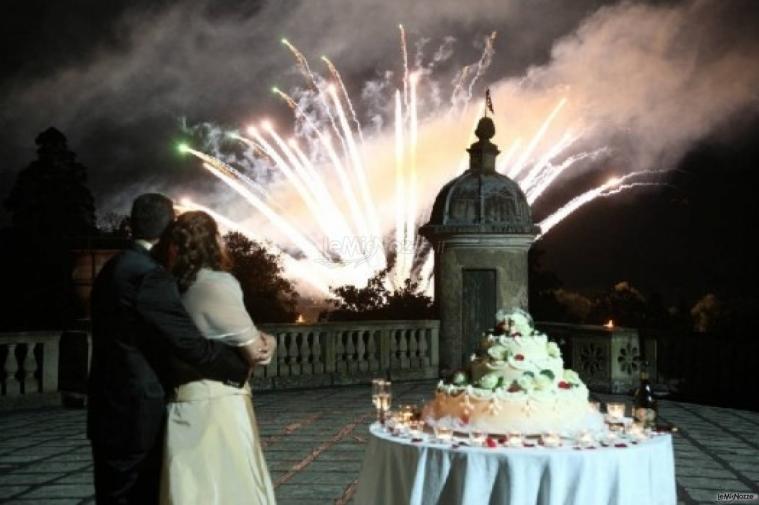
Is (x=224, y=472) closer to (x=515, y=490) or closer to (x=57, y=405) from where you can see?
(x=515, y=490)

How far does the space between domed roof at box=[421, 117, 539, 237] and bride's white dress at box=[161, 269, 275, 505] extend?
11331 mm

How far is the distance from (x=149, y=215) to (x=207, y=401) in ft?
3.17

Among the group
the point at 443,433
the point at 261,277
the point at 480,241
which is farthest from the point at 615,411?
the point at 261,277

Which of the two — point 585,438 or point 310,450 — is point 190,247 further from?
point 310,450

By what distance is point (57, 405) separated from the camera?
1398 cm

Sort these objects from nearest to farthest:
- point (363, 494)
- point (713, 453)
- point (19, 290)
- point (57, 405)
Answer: point (363, 494) < point (713, 453) < point (57, 405) < point (19, 290)

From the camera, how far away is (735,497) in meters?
7.62

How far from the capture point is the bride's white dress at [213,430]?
4.57m

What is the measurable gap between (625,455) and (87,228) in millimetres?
37550

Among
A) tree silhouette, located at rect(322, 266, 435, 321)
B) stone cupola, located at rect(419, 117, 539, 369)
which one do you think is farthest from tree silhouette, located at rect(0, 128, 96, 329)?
stone cupola, located at rect(419, 117, 539, 369)

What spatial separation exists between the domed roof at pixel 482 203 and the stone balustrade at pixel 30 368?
6.36 m

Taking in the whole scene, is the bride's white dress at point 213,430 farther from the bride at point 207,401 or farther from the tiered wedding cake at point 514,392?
the tiered wedding cake at point 514,392

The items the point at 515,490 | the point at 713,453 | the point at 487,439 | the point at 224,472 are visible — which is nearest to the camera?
the point at 224,472

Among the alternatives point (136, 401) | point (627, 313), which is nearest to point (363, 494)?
point (136, 401)
